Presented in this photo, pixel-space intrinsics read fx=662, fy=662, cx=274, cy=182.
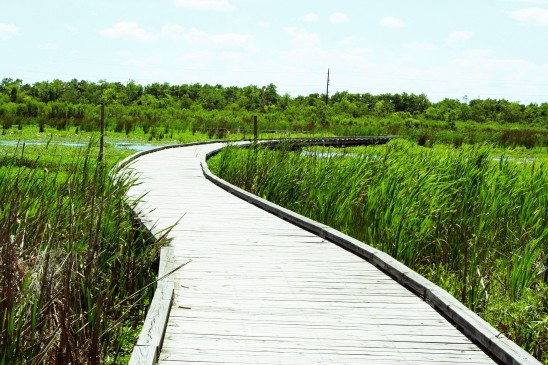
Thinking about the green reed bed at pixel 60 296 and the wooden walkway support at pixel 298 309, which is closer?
the green reed bed at pixel 60 296

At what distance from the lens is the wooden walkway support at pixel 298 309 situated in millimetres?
3262

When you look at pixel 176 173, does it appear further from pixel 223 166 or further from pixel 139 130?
pixel 139 130

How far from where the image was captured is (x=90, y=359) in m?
3.25

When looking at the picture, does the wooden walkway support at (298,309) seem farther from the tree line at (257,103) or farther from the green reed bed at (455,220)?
the tree line at (257,103)

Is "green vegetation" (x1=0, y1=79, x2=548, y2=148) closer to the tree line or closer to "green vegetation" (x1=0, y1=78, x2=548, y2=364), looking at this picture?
the tree line

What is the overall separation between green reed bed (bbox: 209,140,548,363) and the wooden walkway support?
0.67m

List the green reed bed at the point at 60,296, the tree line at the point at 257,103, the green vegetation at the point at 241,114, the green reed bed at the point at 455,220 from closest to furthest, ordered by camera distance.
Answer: the green reed bed at the point at 60,296 < the green reed bed at the point at 455,220 < the green vegetation at the point at 241,114 < the tree line at the point at 257,103

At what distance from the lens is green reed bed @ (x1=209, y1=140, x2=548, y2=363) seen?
481 centimetres

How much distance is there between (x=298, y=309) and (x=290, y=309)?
49mm

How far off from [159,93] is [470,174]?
174ft

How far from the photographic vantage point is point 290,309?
394cm

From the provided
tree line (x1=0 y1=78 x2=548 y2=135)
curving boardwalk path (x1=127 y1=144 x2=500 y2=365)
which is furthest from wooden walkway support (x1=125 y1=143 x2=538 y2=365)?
tree line (x1=0 y1=78 x2=548 y2=135)

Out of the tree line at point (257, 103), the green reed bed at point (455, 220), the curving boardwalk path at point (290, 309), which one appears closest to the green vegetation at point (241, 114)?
the tree line at point (257, 103)

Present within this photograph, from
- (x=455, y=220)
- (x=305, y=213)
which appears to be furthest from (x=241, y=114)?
(x=455, y=220)
